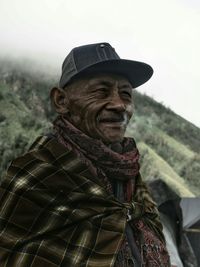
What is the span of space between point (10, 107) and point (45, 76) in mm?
12989

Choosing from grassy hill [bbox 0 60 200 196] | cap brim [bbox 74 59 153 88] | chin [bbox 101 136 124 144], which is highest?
cap brim [bbox 74 59 153 88]

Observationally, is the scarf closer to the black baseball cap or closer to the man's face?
the man's face

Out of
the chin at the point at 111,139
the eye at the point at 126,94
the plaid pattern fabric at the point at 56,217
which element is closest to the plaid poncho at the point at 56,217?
the plaid pattern fabric at the point at 56,217

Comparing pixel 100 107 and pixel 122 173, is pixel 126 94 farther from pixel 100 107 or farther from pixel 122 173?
pixel 122 173

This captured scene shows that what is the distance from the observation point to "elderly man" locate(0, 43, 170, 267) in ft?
7.63

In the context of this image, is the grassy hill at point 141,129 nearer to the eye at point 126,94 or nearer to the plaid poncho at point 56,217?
the eye at point 126,94

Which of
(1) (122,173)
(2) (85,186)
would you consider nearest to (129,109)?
(1) (122,173)

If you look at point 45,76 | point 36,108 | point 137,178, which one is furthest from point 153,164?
point 137,178

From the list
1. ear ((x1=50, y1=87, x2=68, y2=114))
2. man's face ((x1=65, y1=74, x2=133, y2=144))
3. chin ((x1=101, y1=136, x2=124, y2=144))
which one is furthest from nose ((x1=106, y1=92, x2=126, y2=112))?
ear ((x1=50, y1=87, x2=68, y2=114))

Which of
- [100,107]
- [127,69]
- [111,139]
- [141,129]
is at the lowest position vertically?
[141,129]

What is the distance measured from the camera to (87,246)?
2.32 m

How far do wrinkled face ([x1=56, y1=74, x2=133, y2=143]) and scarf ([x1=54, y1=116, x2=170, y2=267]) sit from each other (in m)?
0.05

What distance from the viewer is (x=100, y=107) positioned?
2607 millimetres

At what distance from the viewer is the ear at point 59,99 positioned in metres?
2.73
